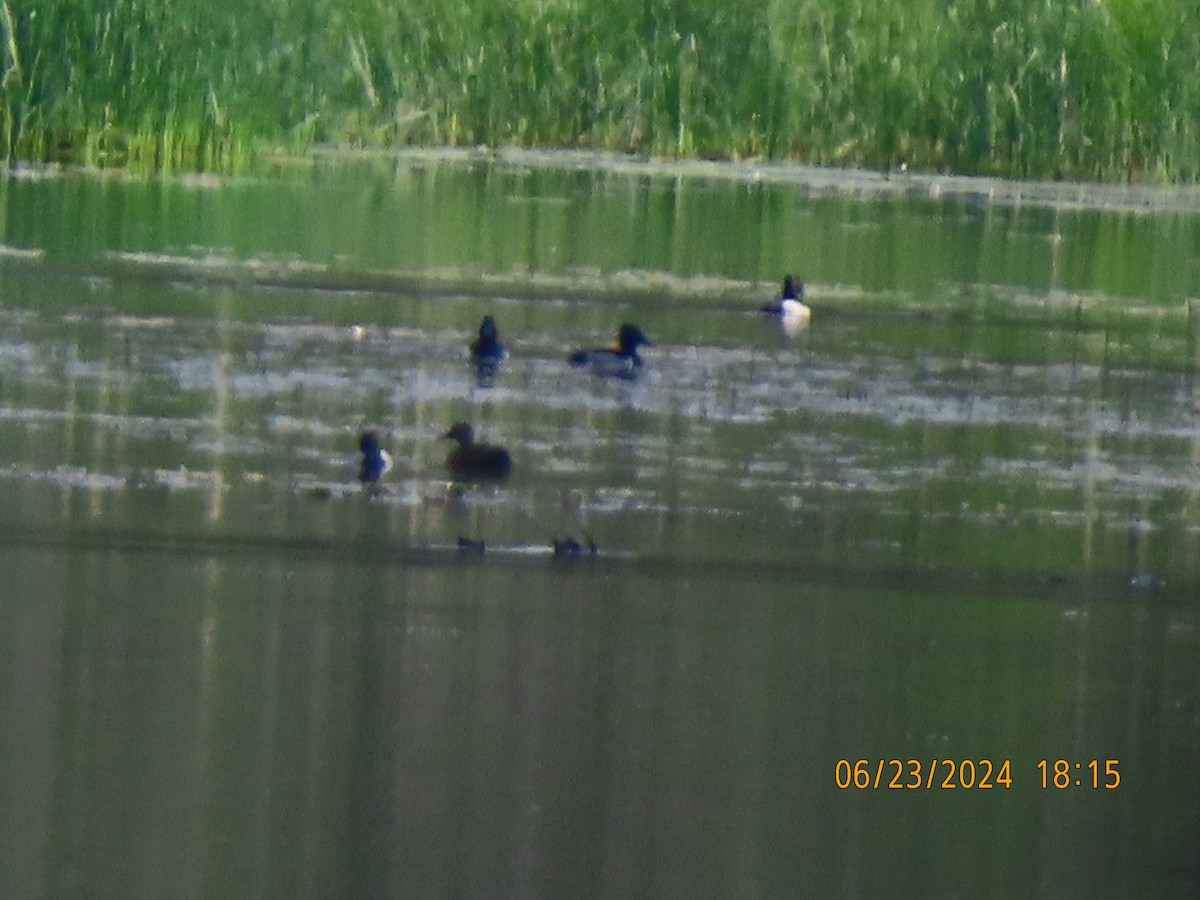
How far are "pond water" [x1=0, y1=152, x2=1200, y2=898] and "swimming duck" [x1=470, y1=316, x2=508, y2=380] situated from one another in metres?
0.16

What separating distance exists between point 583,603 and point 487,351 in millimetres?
5598

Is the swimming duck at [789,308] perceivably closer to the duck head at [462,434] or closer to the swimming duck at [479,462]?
the duck head at [462,434]

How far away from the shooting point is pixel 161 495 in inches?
348

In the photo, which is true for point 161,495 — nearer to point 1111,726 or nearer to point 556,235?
point 1111,726

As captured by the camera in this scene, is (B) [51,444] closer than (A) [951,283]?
Yes

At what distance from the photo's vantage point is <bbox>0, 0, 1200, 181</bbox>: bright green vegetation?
112ft

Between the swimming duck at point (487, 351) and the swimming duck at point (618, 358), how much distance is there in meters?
0.39

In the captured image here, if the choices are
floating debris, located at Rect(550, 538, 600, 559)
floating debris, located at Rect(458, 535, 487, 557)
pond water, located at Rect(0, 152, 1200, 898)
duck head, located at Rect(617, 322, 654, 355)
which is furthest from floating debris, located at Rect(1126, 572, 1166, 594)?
duck head, located at Rect(617, 322, 654, 355)

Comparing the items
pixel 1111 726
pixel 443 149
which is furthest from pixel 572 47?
pixel 1111 726

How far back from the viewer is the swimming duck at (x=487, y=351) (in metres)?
13.0

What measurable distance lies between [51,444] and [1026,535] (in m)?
3.33

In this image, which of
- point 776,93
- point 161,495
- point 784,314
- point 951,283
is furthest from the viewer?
point 776,93

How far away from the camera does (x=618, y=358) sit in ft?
42.9

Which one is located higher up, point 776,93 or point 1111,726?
point 776,93
